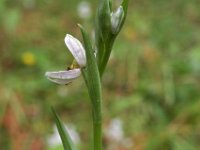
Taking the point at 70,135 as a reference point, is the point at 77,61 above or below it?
above

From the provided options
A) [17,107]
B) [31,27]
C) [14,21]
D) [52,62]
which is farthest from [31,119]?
[31,27]

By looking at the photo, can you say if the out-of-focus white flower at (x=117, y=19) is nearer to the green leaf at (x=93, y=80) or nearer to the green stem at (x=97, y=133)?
the green leaf at (x=93, y=80)

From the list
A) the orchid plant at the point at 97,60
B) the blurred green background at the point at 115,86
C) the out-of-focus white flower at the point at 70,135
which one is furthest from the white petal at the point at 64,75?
the out-of-focus white flower at the point at 70,135

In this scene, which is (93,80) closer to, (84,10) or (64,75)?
(64,75)

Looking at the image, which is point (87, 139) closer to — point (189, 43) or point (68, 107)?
point (68, 107)

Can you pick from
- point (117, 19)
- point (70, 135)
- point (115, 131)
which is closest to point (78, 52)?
point (117, 19)

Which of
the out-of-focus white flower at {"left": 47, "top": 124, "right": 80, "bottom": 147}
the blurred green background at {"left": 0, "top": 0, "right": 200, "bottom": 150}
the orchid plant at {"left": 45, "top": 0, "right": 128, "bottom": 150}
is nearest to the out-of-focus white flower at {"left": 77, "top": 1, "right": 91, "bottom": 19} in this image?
the blurred green background at {"left": 0, "top": 0, "right": 200, "bottom": 150}

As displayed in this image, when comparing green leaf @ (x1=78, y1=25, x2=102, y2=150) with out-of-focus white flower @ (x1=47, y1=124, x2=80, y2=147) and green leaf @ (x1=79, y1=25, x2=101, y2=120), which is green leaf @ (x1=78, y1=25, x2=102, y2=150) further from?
out-of-focus white flower @ (x1=47, y1=124, x2=80, y2=147)
